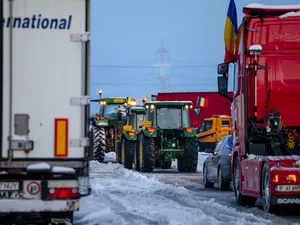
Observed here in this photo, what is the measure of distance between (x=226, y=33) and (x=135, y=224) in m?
7.24

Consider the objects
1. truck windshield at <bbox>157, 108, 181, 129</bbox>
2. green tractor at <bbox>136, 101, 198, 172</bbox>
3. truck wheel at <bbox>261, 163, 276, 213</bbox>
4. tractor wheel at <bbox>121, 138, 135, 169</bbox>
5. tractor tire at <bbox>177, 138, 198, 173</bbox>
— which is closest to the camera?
truck wheel at <bbox>261, 163, 276, 213</bbox>

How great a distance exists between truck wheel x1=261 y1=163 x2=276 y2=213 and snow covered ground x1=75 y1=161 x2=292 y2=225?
0.46m

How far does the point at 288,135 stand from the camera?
19109 mm

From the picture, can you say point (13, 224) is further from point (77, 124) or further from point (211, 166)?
point (211, 166)

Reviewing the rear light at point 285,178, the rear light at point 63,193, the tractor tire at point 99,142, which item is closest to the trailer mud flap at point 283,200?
the rear light at point 285,178

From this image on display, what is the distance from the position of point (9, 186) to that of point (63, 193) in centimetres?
72

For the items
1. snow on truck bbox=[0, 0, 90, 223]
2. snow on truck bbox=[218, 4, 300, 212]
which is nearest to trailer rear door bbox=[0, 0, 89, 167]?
snow on truck bbox=[0, 0, 90, 223]

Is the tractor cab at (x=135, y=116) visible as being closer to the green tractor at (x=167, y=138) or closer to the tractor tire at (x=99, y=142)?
the tractor tire at (x=99, y=142)

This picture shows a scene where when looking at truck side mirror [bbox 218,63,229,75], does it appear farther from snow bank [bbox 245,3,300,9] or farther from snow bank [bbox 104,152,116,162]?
snow bank [bbox 104,152,116,162]

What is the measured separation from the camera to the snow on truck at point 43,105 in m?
12.8

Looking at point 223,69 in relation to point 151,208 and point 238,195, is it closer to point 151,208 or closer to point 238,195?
point 238,195

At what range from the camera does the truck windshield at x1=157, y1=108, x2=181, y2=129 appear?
3653 centimetres

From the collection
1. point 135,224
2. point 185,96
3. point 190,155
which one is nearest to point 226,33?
point 135,224

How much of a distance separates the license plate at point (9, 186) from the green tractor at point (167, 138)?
22238 mm
